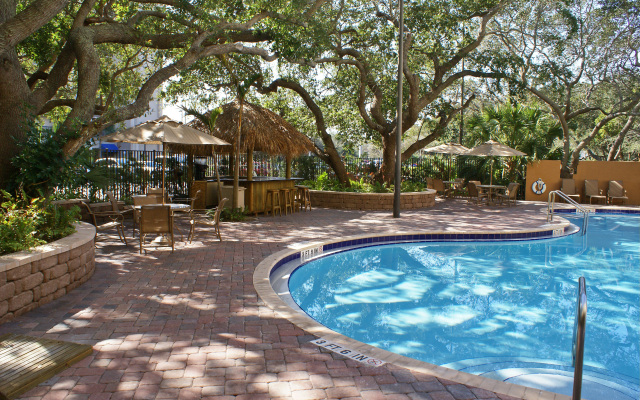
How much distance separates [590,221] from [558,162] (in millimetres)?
5131

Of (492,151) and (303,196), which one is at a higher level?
(492,151)

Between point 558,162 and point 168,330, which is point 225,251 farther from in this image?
point 558,162

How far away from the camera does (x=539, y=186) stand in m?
20.0

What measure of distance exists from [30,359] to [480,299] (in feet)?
20.0

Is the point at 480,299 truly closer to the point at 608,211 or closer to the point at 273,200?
the point at 273,200

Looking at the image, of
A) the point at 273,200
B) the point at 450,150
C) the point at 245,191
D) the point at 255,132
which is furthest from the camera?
the point at 450,150

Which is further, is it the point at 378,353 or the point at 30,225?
the point at 30,225

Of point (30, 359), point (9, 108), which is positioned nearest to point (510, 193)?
point (9, 108)

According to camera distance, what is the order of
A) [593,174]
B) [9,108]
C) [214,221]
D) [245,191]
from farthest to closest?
[593,174] → [245,191] → [214,221] → [9,108]

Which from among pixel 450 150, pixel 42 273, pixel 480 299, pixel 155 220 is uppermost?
pixel 450 150

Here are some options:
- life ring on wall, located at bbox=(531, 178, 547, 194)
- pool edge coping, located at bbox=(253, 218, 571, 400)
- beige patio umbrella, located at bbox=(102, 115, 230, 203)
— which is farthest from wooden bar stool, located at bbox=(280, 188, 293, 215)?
life ring on wall, located at bbox=(531, 178, 547, 194)

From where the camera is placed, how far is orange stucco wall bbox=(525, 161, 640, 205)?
1952 centimetres

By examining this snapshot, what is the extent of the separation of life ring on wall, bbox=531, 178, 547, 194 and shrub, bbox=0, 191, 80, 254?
1835 cm

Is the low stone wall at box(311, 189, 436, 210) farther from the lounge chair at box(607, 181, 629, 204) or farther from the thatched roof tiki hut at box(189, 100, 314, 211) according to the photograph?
the lounge chair at box(607, 181, 629, 204)
